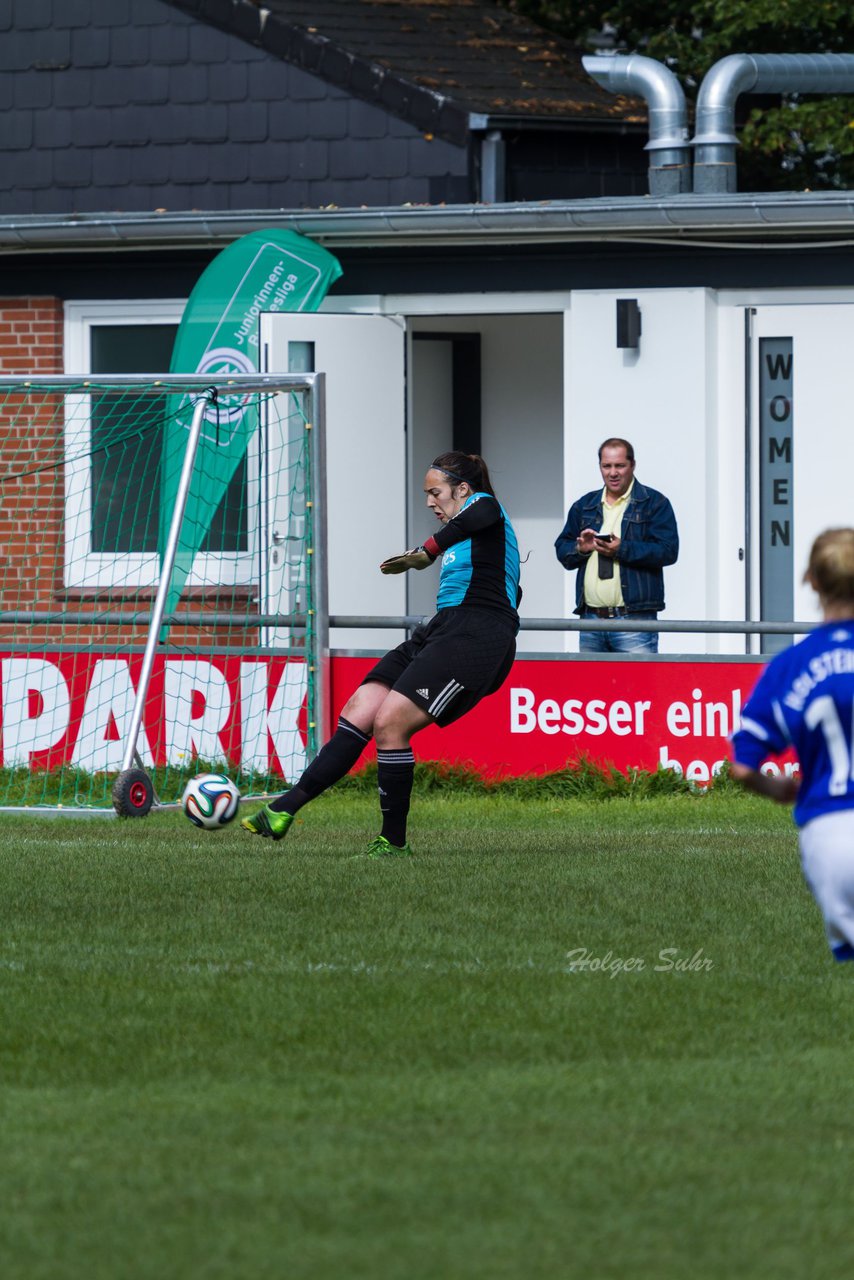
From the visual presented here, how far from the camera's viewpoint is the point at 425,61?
19.0m

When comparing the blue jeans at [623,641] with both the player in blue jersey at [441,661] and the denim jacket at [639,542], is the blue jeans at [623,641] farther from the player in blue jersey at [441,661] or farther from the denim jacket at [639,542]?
the player in blue jersey at [441,661]

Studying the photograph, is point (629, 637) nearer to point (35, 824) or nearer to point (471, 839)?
point (471, 839)

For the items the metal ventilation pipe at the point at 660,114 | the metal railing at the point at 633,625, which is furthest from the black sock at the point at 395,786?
the metal ventilation pipe at the point at 660,114

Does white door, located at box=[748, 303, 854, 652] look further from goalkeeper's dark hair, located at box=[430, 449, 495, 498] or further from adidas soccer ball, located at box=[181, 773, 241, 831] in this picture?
adidas soccer ball, located at box=[181, 773, 241, 831]

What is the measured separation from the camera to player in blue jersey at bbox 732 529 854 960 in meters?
6.10

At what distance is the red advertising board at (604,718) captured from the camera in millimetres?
13180

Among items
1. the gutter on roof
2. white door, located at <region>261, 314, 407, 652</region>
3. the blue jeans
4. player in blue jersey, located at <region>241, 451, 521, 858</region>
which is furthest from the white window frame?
player in blue jersey, located at <region>241, 451, 521, 858</region>

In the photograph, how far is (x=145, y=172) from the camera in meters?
18.9

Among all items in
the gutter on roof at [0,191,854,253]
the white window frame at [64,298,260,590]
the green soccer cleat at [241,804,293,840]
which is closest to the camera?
the green soccer cleat at [241,804,293,840]

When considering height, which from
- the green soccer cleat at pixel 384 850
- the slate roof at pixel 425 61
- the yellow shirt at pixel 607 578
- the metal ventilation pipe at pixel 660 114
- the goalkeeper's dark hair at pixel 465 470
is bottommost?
the green soccer cleat at pixel 384 850

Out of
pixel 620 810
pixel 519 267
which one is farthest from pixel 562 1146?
pixel 519 267

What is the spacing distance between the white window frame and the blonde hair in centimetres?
1058

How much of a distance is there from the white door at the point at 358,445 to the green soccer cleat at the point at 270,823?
180 inches

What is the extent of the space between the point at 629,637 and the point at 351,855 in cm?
295
